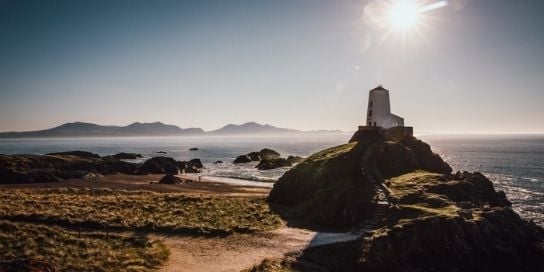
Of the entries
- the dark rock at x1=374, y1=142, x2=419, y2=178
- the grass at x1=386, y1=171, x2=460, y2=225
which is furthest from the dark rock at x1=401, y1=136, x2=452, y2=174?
the grass at x1=386, y1=171, x2=460, y2=225

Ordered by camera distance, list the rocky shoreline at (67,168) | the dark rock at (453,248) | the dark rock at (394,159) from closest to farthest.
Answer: the dark rock at (453,248)
the dark rock at (394,159)
the rocky shoreline at (67,168)

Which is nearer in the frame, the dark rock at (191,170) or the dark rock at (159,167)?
the dark rock at (159,167)

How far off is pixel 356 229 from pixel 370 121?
26.9 meters

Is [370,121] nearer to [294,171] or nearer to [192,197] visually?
[294,171]

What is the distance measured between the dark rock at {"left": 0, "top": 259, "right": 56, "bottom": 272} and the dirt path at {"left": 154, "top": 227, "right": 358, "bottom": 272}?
6.17 m

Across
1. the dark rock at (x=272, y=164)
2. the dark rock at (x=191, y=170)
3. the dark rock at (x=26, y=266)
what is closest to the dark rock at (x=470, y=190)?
the dark rock at (x=26, y=266)

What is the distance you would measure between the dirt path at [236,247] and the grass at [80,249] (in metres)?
1.32

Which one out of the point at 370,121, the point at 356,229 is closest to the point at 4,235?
the point at 356,229

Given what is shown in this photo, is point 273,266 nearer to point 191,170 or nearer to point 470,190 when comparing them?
point 470,190

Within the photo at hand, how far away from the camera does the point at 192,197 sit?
44.2m

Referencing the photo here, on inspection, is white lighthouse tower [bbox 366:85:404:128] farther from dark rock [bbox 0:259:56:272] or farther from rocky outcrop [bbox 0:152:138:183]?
rocky outcrop [bbox 0:152:138:183]

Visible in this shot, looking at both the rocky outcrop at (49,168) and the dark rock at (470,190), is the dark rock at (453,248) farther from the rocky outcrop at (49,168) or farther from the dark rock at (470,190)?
the rocky outcrop at (49,168)

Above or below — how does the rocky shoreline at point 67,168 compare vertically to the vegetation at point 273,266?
above

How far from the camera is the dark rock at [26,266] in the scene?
1994cm
